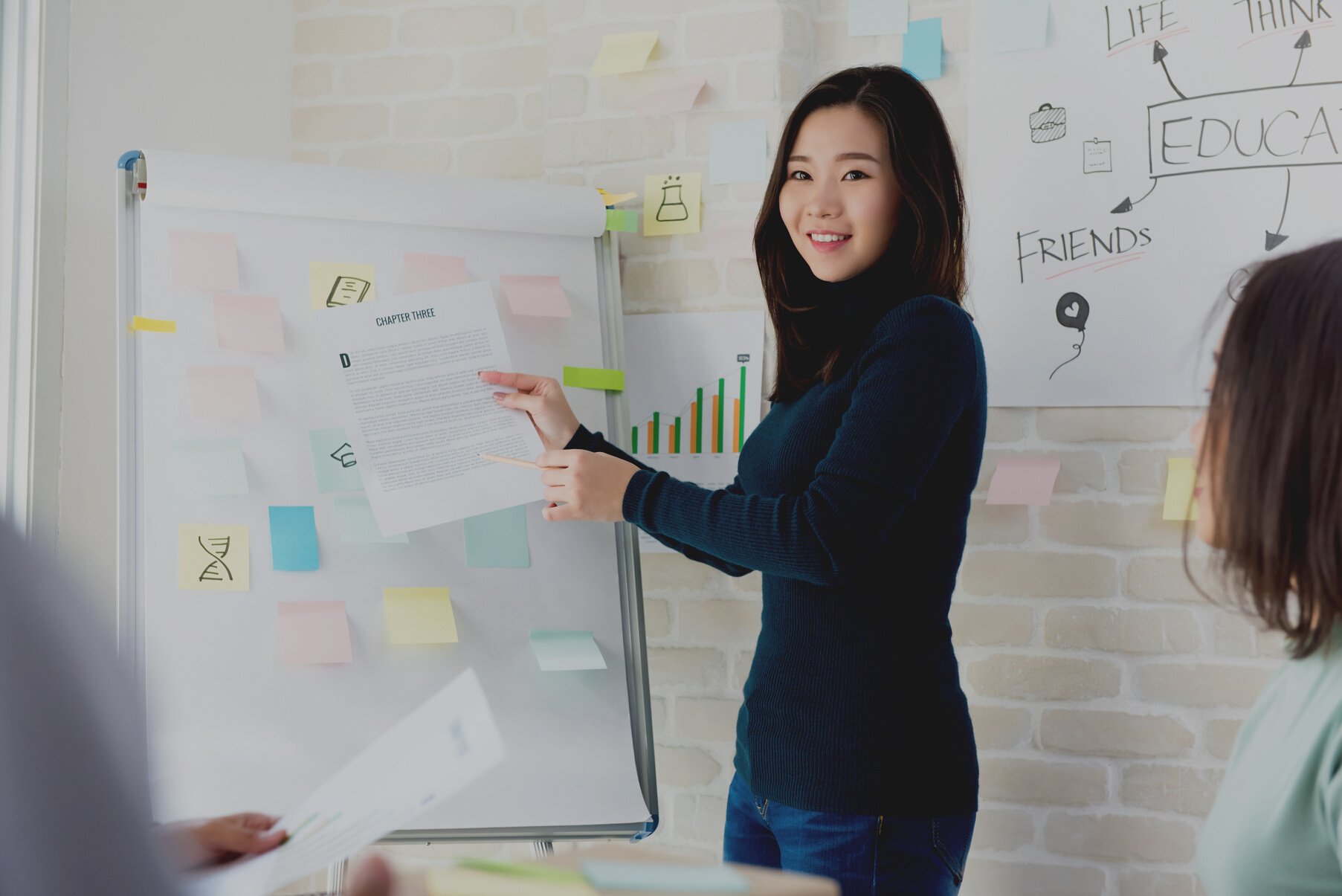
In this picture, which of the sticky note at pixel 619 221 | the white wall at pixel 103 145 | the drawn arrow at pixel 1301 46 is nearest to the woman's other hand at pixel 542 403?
the sticky note at pixel 619 221

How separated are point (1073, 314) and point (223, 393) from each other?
1256 mm

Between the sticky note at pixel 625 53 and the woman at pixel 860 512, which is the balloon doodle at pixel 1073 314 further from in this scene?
the sticky note at pixel 625 53

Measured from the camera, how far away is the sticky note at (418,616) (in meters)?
1.54

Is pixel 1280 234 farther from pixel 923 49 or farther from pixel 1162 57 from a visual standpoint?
pixel 923 49

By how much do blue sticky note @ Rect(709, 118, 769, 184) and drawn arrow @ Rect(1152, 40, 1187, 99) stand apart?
60cm

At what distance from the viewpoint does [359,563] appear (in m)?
1.55

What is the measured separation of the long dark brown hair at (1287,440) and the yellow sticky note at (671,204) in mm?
1144

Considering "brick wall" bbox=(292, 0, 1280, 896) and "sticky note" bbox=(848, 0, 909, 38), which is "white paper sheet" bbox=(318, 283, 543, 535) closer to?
"brick wall" bbox=(292, 0, 1280, 896)

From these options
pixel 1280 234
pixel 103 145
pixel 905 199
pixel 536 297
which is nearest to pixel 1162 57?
pixel 1280 234

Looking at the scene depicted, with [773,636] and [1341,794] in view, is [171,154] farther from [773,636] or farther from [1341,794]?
[1341,794]

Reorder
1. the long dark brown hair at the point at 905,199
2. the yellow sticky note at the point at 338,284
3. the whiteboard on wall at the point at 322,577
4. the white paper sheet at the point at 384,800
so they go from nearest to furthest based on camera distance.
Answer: the white paper sheet at the point at 384,800
the long dark brown hair at the point at 905,199
the whiteboard on wall at the point at 322,577
the yellow sticky note at the point at 338,284

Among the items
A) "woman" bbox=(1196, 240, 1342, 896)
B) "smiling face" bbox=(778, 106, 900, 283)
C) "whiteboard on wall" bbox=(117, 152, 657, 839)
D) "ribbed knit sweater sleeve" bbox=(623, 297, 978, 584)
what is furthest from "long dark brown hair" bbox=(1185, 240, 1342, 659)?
"whiteboard on wall" bbox=(117, 152, 657, 839)

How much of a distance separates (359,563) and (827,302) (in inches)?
29.5

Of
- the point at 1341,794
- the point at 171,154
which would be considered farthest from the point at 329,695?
the point at 1341,794
